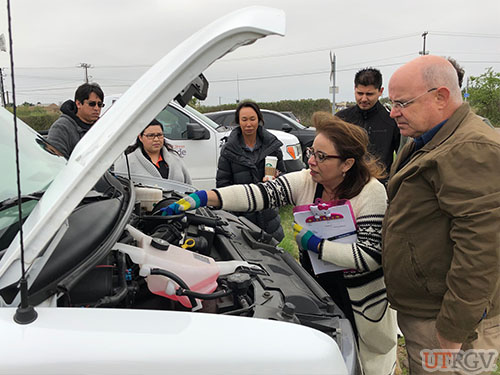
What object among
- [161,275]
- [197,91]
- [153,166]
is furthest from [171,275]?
[153,166]

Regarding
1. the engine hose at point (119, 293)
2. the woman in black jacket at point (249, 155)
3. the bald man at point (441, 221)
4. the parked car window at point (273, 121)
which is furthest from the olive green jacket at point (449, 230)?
the parked car window at point (273, 121)

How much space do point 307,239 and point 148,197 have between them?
3.36ft

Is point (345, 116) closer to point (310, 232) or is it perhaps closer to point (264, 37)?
point (310, 232)

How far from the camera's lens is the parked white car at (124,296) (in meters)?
1.05

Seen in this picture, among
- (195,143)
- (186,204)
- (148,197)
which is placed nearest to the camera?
(186,204)

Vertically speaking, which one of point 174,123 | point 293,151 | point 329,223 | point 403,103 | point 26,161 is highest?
point 174,123

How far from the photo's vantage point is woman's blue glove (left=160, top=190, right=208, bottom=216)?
7.32 feet

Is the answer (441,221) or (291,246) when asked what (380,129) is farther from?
(441,221)

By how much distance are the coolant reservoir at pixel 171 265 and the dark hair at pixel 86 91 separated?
2567mm

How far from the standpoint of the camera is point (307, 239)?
204 centimetres

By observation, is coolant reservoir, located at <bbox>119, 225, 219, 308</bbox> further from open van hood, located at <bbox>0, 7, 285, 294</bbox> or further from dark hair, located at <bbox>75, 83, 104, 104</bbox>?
dark hair, located at <bbox>75, 83, 104, 104</bbox>

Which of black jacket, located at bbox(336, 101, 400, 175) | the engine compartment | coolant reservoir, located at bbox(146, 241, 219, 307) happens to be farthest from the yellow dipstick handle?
black jacket, located at bbox(336, 101, 400, 175)

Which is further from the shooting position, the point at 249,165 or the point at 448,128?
the point at 249,165

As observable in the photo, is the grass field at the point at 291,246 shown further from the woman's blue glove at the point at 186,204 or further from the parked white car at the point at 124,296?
the parked white car at the point at 124,296
